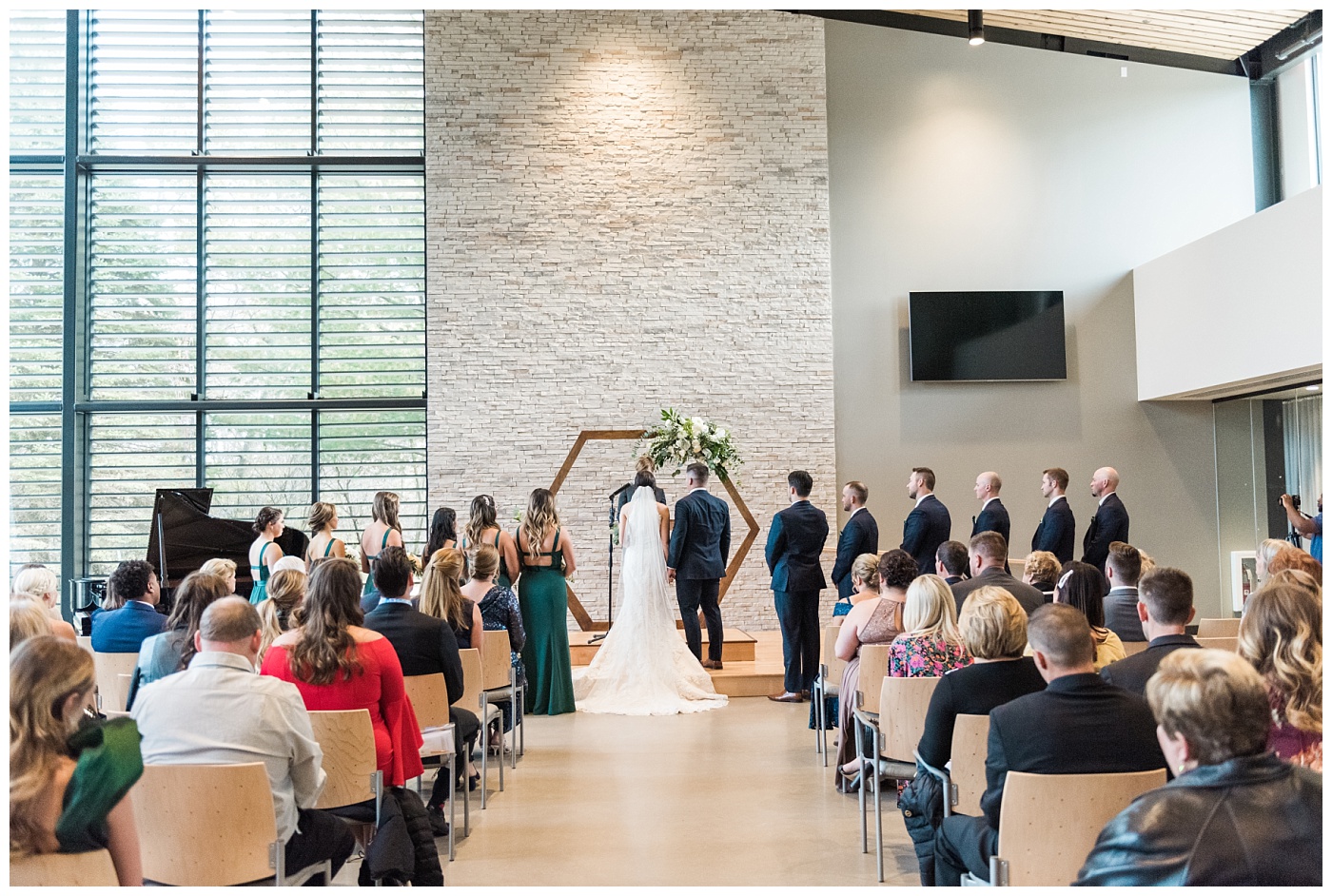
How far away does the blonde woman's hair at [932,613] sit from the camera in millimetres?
4430

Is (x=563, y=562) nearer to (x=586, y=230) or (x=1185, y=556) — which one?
(x=586, y=230)

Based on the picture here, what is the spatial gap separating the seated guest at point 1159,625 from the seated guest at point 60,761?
284 cm

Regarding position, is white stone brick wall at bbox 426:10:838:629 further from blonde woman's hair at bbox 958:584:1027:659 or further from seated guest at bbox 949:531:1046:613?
blonde woman's hair at bbox 958:584:1027:659

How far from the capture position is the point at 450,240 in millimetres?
11523

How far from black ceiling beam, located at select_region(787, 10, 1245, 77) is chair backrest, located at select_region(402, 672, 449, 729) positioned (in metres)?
9.02

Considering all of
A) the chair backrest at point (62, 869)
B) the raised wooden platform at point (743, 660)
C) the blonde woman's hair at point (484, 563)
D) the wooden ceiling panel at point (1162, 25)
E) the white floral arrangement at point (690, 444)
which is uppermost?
the wooden ceiling panel at point (1162, 25)

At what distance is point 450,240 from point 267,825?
30.4 ft

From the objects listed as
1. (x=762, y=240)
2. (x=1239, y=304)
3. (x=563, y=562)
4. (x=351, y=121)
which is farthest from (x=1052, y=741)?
(x=351, y=121)

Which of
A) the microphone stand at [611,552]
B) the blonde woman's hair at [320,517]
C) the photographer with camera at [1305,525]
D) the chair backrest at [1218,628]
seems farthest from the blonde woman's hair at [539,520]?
the photographer with camera at [1305,525]

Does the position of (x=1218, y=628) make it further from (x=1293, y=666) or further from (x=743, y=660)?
(x=743, y=660)

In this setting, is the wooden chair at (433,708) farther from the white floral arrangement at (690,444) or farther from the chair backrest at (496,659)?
the white floral arrangement at (690,444)

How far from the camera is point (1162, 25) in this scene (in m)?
10.9

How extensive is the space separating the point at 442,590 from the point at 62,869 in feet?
10.4

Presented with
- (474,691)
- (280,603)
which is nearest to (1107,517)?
(474,691)
